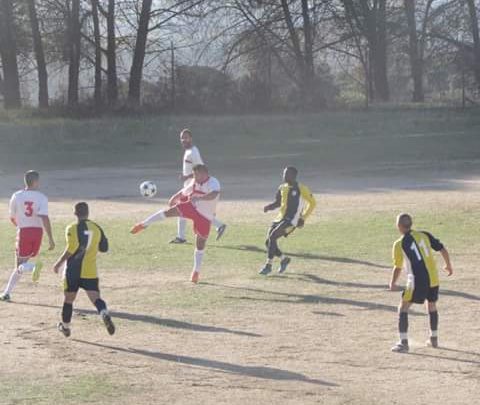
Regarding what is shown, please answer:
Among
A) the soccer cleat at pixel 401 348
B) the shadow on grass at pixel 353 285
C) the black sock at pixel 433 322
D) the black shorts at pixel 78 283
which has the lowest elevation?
the soccer cleat at pixel 401 348

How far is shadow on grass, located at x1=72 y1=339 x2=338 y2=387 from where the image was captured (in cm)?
1099

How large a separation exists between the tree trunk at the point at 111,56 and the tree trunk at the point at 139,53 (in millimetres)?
670

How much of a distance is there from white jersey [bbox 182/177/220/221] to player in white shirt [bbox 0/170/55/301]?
8.34ft

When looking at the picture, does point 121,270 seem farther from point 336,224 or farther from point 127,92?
point 127,92

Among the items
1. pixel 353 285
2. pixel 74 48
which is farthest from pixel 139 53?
pixel 353 285

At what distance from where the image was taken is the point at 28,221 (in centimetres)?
1499

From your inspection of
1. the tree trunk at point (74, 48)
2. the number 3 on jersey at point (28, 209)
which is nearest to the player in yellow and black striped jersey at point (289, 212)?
the number 3 on jersey at point (28, 209)

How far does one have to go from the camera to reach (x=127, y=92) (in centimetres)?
4831

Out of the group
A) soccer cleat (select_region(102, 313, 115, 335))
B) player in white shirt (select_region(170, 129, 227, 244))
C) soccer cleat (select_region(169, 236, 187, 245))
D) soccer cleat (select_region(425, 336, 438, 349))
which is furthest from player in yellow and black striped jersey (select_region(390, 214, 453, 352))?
soccer cleat (select_region(169, 236, 187, 245))

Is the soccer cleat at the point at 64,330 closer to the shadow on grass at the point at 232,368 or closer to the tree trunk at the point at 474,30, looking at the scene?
the shadow on grass at the point at 232,368

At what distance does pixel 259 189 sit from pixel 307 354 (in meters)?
17.8

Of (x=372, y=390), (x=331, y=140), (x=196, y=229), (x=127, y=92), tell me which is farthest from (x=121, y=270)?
(x=127, y=92)

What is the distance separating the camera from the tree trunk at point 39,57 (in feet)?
153

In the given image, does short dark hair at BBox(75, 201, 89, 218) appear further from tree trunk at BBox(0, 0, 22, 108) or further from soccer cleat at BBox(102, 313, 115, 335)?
tree trunk at BBox(0, 0, 22, 108)
